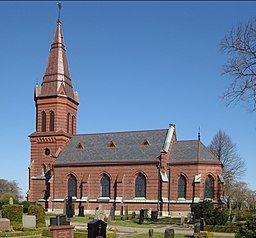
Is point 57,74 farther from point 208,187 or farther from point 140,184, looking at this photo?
point 208,187

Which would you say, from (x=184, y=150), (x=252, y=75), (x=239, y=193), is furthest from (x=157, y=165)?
(x=239, y=193)

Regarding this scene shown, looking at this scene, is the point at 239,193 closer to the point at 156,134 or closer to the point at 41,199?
the point at 156,134

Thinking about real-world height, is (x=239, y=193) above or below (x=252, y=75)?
below

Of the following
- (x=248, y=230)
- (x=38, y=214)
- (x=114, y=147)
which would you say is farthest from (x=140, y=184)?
(x=248, y=230)

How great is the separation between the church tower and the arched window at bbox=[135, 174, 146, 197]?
10842mm

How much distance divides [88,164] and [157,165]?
8463mm

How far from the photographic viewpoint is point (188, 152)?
4316 cm

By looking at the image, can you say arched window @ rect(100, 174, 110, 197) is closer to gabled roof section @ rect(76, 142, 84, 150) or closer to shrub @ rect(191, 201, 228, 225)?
gabled roof section @ rect(76, 142, 84, 150)

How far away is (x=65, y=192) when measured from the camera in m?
46.0

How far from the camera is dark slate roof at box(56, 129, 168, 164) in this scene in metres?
44.1

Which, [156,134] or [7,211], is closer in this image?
[7,211]

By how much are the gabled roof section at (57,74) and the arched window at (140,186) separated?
588 inches

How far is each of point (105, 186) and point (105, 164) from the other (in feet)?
8.51

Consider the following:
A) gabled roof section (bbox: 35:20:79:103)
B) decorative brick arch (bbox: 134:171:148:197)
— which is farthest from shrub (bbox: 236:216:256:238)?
gabled roof section (bbox: 35:20:79:103)
